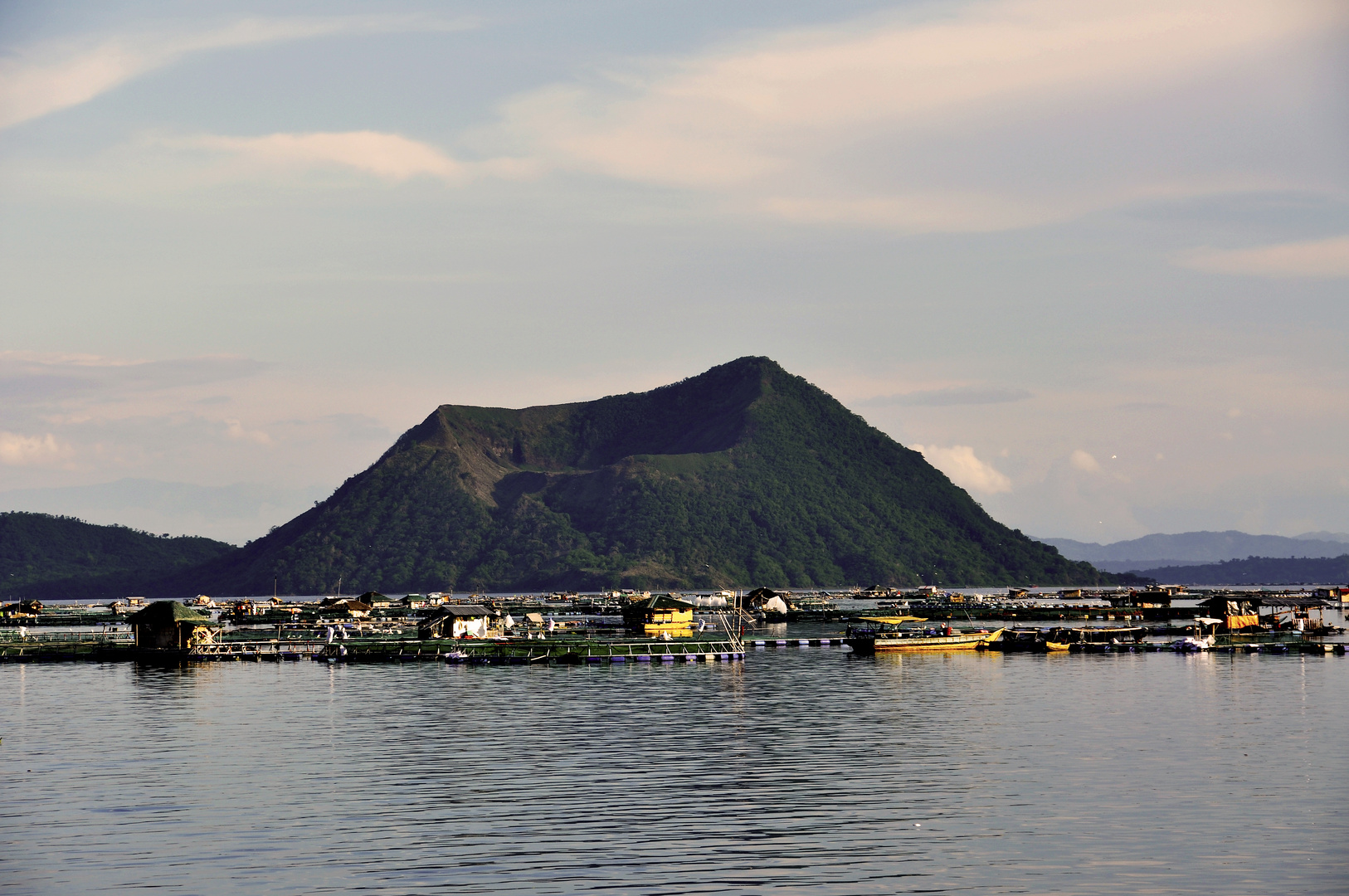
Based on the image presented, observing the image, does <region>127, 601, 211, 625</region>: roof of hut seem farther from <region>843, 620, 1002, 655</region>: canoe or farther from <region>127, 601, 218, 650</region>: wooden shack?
<region>843, 620, 1002, 655</region>: canoe

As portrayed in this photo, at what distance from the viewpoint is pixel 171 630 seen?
126500mm

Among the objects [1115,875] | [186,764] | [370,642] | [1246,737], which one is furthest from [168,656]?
[1115,875]

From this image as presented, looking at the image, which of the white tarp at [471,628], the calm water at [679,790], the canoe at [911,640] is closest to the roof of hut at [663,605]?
the white tarp at [471,628]

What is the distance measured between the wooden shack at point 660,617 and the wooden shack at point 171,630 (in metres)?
50.3

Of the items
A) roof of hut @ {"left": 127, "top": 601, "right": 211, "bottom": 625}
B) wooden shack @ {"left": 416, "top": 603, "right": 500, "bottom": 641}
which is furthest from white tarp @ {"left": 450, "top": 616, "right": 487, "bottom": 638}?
roof of hut @ {"left": 127, "top": 601, "right": 211, "bottom": 625}

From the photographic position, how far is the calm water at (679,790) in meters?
37.4

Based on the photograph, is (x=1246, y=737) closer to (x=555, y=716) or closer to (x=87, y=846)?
(x=555, y=716)

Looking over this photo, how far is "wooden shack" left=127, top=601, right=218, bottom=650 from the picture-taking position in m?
126

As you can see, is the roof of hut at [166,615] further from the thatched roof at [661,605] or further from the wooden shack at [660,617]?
the thatched roof at [661,605]

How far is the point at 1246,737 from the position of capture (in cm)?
6550

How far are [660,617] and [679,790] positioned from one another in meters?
107

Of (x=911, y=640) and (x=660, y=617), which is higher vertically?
(x=660, y=617)

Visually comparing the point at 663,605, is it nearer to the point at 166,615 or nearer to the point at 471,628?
the point at 471,628

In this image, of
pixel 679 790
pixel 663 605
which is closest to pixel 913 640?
pixel 663 605
